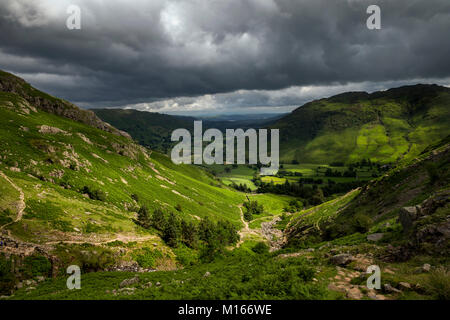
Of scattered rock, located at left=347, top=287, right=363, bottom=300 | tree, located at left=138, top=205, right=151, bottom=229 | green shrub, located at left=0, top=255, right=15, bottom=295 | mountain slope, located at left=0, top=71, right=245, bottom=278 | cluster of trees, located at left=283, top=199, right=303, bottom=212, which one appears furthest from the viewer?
cluster of trees, located at left=283, top=199, right=303, bottom=212

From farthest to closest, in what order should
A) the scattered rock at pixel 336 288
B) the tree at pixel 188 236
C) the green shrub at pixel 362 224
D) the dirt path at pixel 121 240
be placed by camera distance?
the tree at pixel 188 236, the dirt path at pixel 121 240, the green shrub at pixel 362 224, the scattered rock at pixel 336 288

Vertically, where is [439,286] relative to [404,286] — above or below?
above

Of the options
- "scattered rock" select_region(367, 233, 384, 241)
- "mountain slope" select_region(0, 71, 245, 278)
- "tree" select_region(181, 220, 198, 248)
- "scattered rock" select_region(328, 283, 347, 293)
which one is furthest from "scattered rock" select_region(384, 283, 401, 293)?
"tree" select_region(181, 220, 198, 248)

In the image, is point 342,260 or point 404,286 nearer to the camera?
point 404,286

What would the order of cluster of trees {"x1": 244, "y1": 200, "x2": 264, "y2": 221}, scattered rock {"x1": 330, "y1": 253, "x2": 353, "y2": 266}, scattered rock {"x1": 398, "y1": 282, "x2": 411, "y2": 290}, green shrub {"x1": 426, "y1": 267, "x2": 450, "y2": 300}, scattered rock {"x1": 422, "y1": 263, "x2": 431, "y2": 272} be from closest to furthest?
green shrub {"x1": 426, "y1": 267, "x2": 450, "y2": 300} → scattered rock {"x1": 398, "y1": 282, "x2": 411, "y2": 290} → scattered rock {"x1": 422, "y1": 263, "x2": 431, "y2": 272} → scattered rock {"x1": 330, "y1": 253, "x2": 353, "y2": 266} → cluster of trees {"x1": 244, "y1": 200, "x2": 264, "y2": 221}

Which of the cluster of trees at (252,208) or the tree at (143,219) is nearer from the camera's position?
the tree at (143,219)

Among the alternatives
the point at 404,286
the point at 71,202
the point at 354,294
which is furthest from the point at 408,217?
the point at 71,202

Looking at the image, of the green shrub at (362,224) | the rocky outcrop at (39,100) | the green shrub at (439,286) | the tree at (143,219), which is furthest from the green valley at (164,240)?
the rocky outcrop at (39,100)

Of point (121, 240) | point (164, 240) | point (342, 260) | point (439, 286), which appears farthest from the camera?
point (164, 240)

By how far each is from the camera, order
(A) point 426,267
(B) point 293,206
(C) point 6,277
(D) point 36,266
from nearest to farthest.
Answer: (A) point 426,267 → (C) point 6,277 → (D) point 36,266 → (B) point 293,206

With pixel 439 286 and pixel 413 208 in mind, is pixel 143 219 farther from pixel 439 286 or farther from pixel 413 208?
pixel 439 286

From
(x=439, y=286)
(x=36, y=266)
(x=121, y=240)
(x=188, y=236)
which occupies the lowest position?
(x=188, y=236)

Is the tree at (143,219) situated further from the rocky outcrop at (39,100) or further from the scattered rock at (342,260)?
the rocky outcrop at (39,100)

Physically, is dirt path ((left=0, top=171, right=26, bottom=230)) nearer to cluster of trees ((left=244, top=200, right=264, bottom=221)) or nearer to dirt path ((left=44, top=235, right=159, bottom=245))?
dirt path ((left=44, top=235, right=159, bottom=245))
